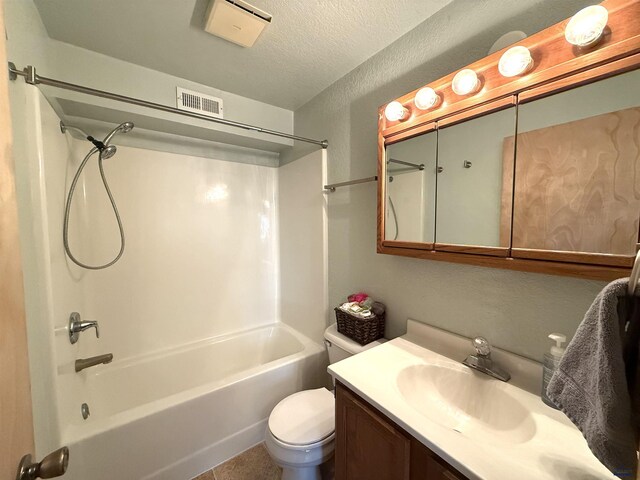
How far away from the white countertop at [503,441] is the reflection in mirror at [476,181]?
54 centimetres

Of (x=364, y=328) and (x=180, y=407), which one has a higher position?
(x=364, y=328)

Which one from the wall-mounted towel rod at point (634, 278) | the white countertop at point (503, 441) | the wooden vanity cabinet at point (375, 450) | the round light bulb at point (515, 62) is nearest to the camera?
the wall-mounted towel rod at point (634, 278)

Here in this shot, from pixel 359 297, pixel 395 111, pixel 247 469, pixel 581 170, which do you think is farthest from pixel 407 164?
pixel 247 469

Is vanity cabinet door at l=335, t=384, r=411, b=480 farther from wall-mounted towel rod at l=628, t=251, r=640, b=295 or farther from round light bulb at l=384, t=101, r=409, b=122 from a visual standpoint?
round light bulb at l=384, t=101, r=409, b=122

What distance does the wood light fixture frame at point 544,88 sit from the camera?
655 mm

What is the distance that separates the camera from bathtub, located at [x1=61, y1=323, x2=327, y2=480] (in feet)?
3.84

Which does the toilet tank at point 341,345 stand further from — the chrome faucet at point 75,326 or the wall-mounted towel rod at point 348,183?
the chrome faucet at point 75,326

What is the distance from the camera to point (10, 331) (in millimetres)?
465

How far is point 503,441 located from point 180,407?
146cm

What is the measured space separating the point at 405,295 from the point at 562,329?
611 mm

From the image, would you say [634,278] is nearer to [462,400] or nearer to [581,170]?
[581,170]

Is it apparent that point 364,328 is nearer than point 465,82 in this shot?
No

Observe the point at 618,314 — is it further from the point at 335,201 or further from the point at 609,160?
the point at 335,201

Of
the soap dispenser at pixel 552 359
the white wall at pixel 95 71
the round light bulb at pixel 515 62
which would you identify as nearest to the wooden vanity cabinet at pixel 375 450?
the soap dispenser at pixel 552 359
